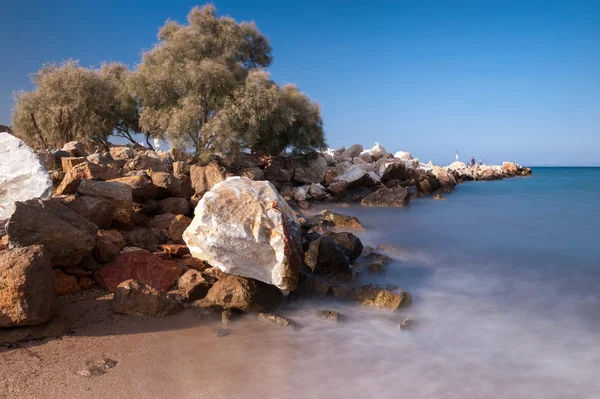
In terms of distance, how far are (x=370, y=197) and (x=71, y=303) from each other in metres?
19.7

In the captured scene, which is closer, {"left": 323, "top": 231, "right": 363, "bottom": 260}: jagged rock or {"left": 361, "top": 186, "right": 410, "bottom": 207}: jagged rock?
{"left": 323, "top": 231, "right": 363, "bottom": 260}: jagged rock

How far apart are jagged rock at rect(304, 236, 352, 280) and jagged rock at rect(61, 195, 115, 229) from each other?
14.3 ft

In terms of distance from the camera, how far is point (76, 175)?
33.8ft

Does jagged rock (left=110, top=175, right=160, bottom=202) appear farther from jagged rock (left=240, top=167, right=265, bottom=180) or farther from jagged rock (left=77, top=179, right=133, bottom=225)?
jagged rock (left=240, top=167, right=265, bottom=180)

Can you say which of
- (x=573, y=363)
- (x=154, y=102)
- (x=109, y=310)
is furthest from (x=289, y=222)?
(x=154, y=102)

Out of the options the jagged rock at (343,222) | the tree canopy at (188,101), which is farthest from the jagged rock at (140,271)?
the tree canopy at (188,101)

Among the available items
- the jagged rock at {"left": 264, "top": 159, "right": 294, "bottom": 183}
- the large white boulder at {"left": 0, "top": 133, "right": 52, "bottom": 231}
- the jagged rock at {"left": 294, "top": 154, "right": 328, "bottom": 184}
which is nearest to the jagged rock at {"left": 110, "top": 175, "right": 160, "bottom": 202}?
the large white boulder at {"left": 0, "top": 133, "right": 52, "bottom": 231}

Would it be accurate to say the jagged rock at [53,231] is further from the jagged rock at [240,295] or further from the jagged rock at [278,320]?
the jagged rock at [278,320]

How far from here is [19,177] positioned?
316 inches

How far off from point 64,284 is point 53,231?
932mm

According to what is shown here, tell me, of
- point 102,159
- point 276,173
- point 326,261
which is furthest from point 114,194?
point 276,173

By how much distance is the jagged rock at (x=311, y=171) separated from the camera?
27.6m

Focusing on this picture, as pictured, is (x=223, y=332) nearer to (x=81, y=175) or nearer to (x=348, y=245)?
(x=348, y=245)

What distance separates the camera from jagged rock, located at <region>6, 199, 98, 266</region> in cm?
675
